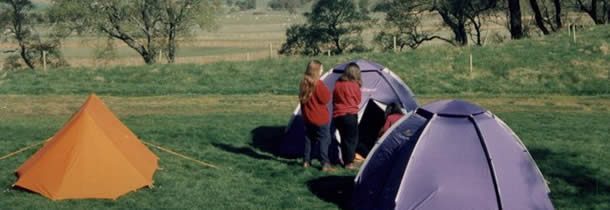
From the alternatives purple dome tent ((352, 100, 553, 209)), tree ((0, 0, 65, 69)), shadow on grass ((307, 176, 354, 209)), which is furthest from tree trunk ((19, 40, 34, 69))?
purple dome tent ((352, 100, 553, 209))

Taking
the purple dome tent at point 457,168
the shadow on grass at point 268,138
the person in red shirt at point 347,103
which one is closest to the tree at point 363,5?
the shadow on grass at point 268,138

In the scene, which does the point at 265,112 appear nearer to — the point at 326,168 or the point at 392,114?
the point at 326,168

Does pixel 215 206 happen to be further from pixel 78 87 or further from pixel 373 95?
pixel 78 87

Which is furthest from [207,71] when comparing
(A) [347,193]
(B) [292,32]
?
(B) [292,32]

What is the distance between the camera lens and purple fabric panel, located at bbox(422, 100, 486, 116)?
Result: 10.7m

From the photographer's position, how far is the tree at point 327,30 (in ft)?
178

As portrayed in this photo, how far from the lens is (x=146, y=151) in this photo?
13695 mm

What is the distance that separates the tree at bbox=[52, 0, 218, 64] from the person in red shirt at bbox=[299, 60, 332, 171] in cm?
3098

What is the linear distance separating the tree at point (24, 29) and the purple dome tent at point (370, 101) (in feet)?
124

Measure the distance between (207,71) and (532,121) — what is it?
42.7ft

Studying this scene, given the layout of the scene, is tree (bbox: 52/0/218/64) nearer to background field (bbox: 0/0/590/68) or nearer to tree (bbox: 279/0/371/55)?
background field (bbox: 0/0/590/68)

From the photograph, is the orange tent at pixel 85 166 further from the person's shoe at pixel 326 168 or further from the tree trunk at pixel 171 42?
the tree trunk at pixel 171 42

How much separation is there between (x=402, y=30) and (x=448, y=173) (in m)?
A: 41.6

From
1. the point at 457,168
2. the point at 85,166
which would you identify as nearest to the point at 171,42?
the point at 85,166
